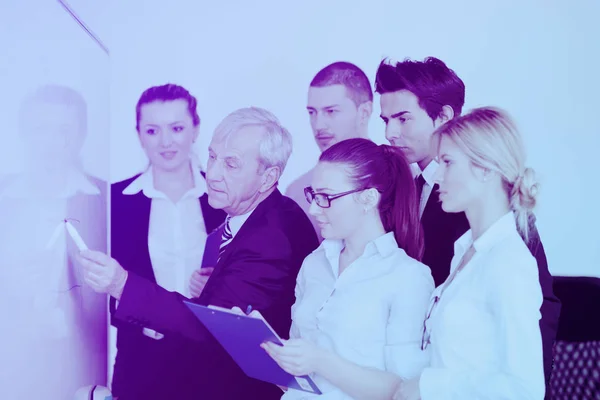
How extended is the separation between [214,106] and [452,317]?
148cm

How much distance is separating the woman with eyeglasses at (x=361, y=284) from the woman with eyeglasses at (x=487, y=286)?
0.08 m

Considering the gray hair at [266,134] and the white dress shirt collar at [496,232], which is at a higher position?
the gray hair at [266,134]

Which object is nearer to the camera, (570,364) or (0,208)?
(0,208)

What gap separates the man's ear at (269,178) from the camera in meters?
2.17

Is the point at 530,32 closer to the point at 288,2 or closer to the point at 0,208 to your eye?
the point at 288,2

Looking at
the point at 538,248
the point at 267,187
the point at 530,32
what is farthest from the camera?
the point at 530,32

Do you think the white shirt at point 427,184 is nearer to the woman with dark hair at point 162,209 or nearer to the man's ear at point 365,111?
the man's ear at point 365,111

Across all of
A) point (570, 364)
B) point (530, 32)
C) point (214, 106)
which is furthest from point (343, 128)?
point (570, 364)

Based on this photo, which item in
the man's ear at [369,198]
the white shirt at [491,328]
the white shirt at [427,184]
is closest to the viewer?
the white shirt at [491,328]

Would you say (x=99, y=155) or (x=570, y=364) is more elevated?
(x=99, y=155)

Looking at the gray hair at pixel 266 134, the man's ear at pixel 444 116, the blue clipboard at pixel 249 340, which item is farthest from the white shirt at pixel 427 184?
the blue clipboard at pixel 249 340

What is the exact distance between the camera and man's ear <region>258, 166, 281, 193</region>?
2168 millimetres

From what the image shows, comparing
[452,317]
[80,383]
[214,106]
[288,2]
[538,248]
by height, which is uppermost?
[288,2]

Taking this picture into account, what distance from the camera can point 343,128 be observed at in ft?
8.43
